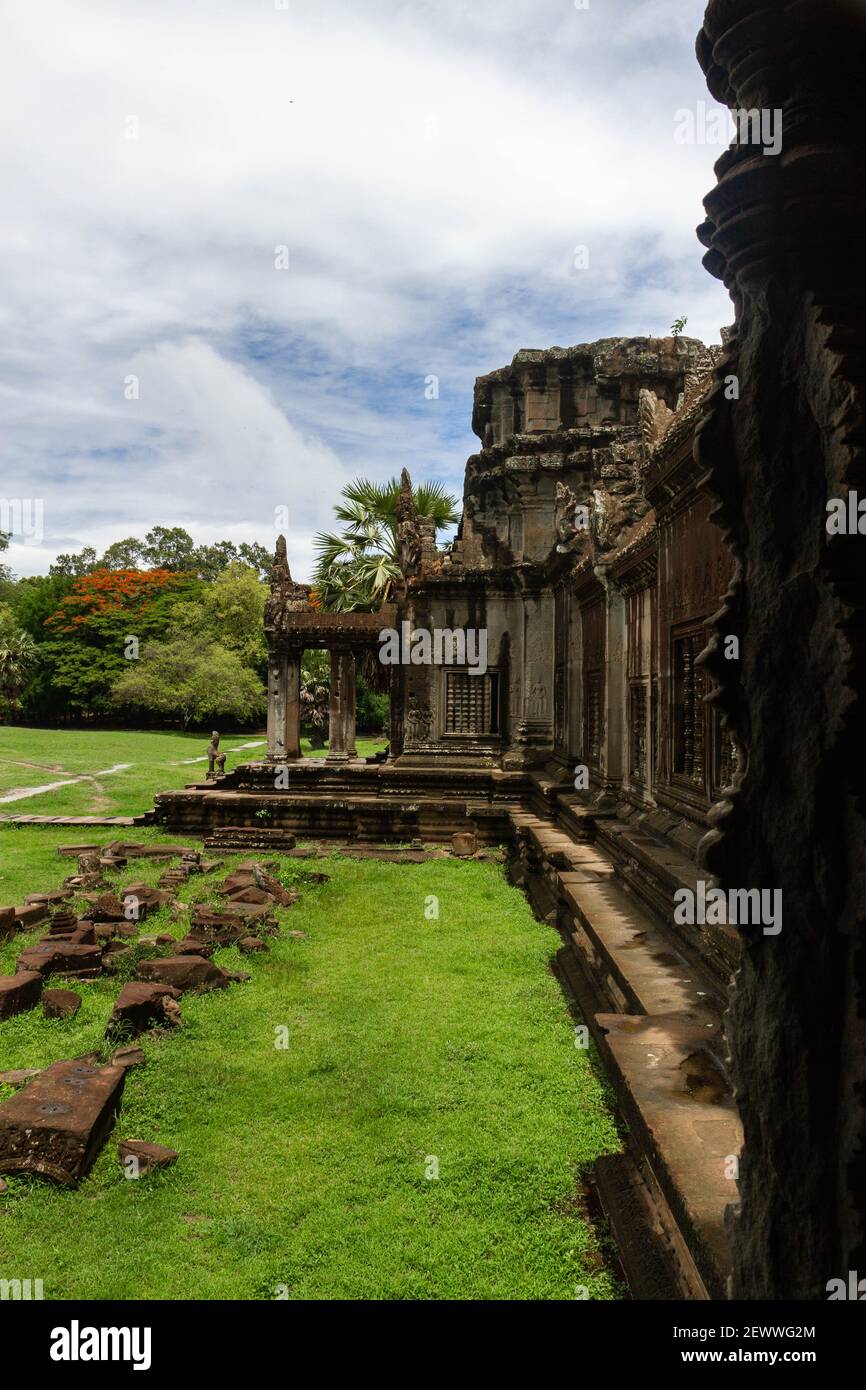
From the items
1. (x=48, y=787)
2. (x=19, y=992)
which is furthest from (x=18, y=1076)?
(x=48, y=787)

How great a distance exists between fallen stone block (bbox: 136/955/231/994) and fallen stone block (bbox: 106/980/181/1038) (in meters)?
0.44

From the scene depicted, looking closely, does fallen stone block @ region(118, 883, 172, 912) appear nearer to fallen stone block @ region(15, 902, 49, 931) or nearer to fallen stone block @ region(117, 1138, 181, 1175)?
fallen stone block @ region(15, 902, 49, 931)

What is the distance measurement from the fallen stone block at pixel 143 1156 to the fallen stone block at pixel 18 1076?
0.97 metres

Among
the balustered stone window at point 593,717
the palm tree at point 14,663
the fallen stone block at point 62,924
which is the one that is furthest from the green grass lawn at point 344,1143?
the palm tree at point 14,663

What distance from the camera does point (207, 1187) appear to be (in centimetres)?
355

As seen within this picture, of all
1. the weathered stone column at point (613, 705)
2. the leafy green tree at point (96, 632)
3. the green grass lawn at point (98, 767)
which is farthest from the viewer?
the leafy green tree at point (96, 632)

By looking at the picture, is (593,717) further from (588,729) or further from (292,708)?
(292,708)

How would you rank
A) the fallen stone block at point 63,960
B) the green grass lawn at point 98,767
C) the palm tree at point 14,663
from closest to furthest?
the fallen stone block at point 63,960 < the green grass lawn at point 98,767 < the palm tree at point 14,663

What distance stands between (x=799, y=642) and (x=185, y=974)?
17.7ft

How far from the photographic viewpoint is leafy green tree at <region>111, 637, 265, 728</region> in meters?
34.4

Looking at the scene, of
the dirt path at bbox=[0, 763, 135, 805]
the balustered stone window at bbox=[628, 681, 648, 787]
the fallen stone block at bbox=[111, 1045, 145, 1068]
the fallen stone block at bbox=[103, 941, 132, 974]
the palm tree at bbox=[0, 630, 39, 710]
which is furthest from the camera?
the palm tree at bbox=[0, 630, 39, 710]

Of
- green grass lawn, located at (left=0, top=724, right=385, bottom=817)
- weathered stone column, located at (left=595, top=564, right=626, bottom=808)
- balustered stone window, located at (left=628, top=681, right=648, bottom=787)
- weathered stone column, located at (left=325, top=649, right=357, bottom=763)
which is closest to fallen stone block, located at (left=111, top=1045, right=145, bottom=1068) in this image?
balustered stone window, located at (left=628, top=681, right=648, bottom=787)

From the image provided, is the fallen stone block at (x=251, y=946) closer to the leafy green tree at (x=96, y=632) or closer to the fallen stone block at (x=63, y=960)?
the fallen stone block at (x=63, y=960)

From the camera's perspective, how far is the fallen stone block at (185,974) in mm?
5926
